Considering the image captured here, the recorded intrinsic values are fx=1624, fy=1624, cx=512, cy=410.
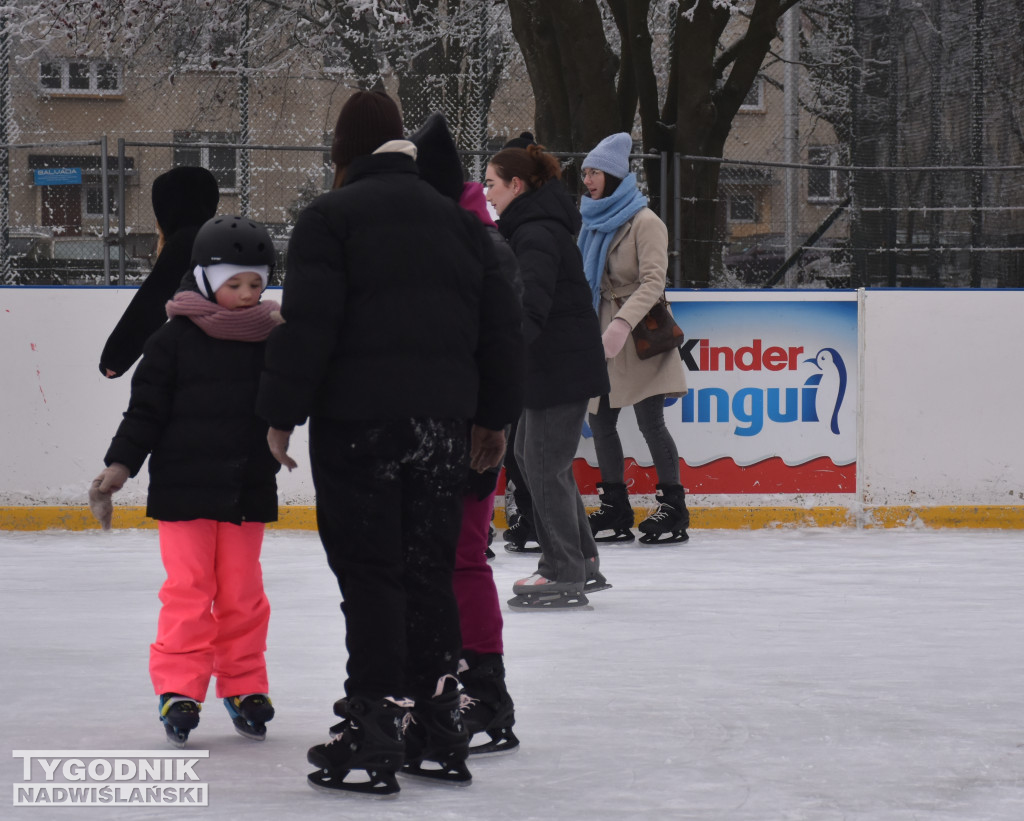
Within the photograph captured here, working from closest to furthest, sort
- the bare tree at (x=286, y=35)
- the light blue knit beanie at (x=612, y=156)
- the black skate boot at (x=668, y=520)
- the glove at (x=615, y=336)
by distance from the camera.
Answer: the glove at (x=615, y=336) < the light blue knit beanie at (x=612, y=156) < the black skate boot at (x=668, y=520) < the bare tree at (x=286, y=35)

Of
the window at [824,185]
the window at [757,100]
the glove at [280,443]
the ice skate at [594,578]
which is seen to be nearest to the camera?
the glove at [280,443]

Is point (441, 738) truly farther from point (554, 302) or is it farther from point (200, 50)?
point (200, 50)

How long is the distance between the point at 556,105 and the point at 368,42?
5501mm

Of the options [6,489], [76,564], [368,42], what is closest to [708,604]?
[76,564]

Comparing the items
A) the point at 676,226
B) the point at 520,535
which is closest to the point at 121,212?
the point at 520,535

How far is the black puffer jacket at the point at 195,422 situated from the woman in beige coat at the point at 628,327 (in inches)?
141

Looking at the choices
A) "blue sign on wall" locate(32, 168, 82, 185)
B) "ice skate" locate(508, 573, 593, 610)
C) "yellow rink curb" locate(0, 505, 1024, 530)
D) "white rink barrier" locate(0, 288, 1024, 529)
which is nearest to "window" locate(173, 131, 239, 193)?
"blue sign on wall" locate(32, 168, 82, 185)

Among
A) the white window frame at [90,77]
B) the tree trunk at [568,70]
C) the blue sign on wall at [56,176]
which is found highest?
the white window frame at [90,77]

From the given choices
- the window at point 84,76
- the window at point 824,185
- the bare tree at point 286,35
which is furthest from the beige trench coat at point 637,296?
the window at point 84,76

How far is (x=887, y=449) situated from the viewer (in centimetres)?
866

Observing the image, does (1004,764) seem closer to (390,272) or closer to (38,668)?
(390,272)

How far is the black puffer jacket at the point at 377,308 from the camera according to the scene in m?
3.45

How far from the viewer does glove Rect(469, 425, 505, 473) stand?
153 inches

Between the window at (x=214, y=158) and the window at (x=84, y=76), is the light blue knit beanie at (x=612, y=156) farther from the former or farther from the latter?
the window at (x=84, y=76)
